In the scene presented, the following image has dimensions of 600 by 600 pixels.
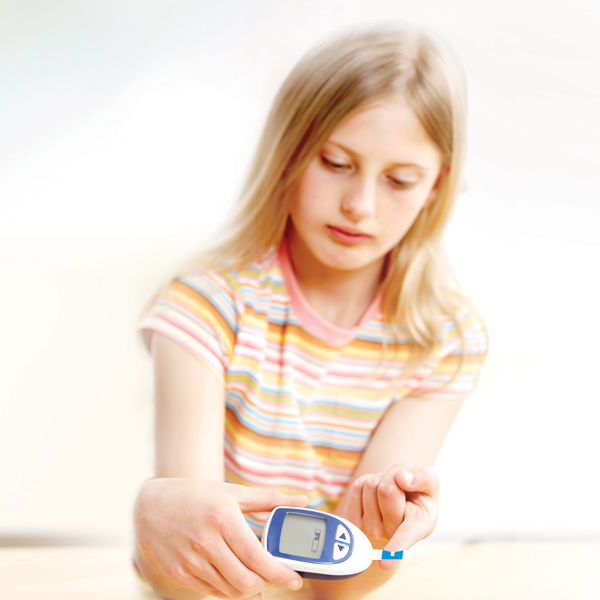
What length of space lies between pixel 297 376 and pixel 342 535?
0.51 feet

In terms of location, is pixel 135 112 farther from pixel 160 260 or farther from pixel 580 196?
pixel 580 196

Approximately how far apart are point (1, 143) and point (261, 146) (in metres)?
0.19

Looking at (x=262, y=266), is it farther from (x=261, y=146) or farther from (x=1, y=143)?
(x=1, y=143)

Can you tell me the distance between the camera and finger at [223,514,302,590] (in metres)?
0.36

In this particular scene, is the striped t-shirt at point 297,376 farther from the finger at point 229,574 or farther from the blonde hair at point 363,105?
the finger at point 229,574

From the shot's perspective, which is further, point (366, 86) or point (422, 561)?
point (422, 561)

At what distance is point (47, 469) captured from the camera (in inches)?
19.4

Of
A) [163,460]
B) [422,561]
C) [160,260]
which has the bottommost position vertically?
[422,561]

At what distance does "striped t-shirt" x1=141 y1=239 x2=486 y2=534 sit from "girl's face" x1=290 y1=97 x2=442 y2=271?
0.18ft

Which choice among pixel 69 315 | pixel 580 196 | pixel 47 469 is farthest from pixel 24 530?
pixel 580 196

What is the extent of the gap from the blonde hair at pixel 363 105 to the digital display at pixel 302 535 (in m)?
0.19

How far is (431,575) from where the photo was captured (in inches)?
19.9

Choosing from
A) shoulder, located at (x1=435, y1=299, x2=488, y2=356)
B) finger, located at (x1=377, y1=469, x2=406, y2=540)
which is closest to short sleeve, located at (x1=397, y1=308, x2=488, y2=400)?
shoulder, located at (x1=435, y1=299, x2=488, y2=356)

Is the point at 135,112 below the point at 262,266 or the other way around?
the other way around
